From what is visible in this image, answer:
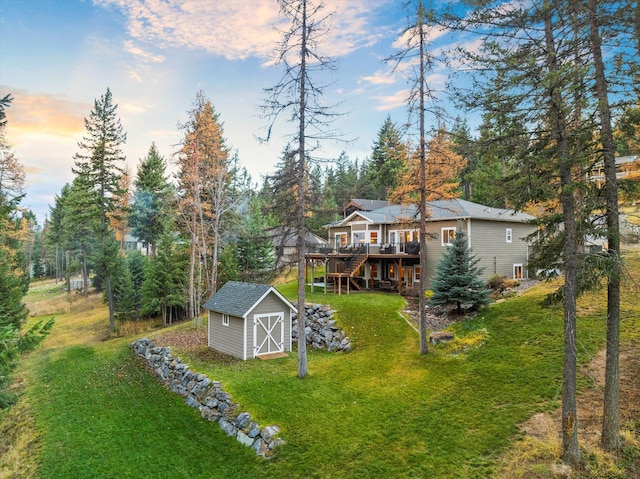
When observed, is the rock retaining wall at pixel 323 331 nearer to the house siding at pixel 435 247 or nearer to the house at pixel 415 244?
the house at pixel 415 244

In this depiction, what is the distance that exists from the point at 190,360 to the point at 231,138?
23.1 meters

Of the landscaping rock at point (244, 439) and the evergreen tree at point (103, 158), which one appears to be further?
the evergreen tree at point (103, 158)

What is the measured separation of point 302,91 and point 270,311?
30.9 feet

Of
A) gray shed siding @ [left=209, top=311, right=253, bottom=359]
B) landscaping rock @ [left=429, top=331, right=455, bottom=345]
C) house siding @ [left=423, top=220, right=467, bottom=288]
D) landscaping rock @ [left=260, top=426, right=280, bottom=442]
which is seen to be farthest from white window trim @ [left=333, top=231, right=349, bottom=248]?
landscaping rock @ [left=260, top=426, right=280, bottom=442]

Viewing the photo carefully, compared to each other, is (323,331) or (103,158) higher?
(103,158)

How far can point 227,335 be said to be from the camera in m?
16.6

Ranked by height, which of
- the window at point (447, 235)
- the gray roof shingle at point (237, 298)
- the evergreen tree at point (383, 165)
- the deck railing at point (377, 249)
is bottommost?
the gray roof shingle at point (237, 298)

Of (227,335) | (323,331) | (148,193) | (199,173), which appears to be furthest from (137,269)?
(323,331)

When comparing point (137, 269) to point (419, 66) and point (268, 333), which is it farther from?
point (419, 66)

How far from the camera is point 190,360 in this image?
51.3 feet

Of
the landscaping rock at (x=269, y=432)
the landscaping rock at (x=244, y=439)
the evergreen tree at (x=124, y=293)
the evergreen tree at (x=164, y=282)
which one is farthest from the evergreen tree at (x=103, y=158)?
the landscaping rock at (x=269, y=432)

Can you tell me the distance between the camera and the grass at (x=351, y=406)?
338 inches

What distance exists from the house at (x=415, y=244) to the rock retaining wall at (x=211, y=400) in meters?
11.5

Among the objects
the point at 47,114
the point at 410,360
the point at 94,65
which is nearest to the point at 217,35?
the point at 94,65
